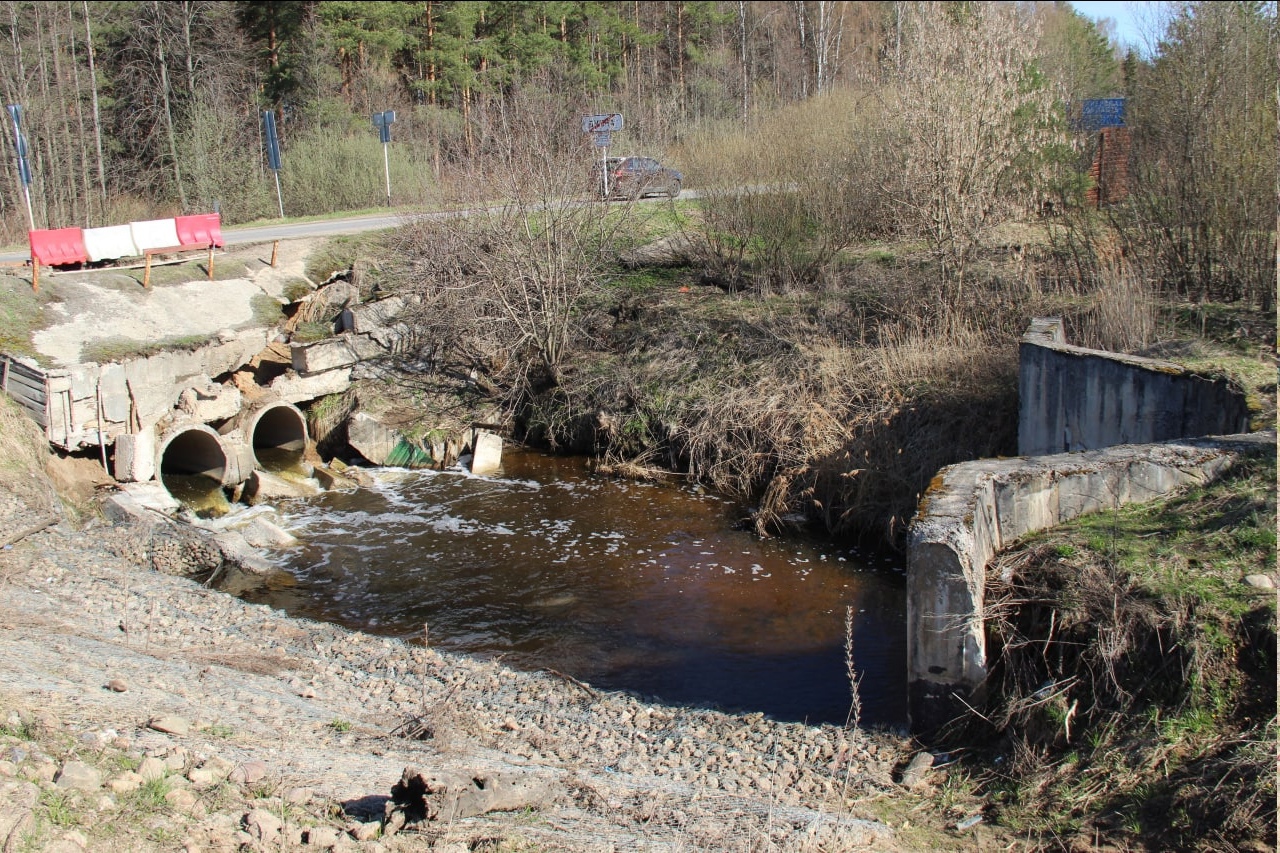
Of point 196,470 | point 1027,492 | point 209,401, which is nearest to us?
point 1027,492

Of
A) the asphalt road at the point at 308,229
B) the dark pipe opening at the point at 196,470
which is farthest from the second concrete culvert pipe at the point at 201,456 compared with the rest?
the asphalt road at the point at 308,229

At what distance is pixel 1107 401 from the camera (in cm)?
903

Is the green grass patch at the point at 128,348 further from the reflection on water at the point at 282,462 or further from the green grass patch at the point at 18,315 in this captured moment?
the reflection on water at the point at 282,462

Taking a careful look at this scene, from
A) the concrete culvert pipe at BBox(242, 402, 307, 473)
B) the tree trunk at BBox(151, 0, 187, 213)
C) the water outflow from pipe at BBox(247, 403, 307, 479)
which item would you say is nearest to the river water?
the water outflow from pipe at BBox(247, 403, 307, 479)

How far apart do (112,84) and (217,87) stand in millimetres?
3344

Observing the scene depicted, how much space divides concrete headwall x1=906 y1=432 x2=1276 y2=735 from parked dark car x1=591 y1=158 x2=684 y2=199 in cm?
948

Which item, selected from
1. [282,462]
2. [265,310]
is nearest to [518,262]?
[265,310]

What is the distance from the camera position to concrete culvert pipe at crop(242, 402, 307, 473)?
14477 millimetres

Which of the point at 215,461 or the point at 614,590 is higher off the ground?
the point at 215,461

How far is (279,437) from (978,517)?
1189 cm

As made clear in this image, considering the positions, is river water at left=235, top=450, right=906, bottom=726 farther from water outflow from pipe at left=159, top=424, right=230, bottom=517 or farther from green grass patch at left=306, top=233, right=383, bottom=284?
green grass patch at left=306, top=233, right=383, bottom=284

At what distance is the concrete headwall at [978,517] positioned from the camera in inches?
230

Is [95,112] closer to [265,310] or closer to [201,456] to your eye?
[265,310]

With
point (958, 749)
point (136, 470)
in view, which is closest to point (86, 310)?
point (136, 470)
